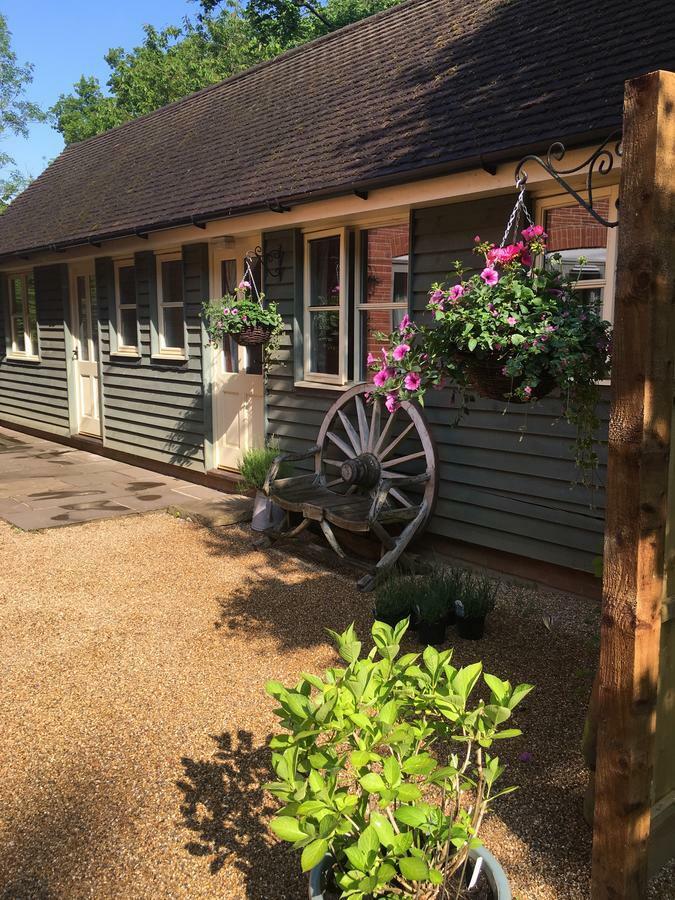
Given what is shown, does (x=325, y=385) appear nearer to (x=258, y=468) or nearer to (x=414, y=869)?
(x=258, y=468)

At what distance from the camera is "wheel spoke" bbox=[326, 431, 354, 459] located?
609 centimetres

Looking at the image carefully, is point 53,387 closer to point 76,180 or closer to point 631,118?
point 76,180

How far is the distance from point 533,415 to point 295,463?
255cm

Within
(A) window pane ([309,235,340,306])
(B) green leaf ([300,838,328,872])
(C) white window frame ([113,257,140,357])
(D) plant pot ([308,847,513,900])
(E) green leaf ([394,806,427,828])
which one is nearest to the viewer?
(B) green leaf ([300,838,328,872])

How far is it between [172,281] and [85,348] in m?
2.98

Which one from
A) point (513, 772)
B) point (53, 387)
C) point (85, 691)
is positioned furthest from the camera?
point (53, 387)

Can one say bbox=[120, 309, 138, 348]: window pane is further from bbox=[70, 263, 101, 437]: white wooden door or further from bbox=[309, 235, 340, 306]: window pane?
bbox=[309, 235, 340, 306]: window pane

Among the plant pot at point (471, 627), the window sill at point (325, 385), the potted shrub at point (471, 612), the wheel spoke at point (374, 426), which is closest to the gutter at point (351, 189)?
the window sill at point (325, 385)

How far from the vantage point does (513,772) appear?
2932 millimetres

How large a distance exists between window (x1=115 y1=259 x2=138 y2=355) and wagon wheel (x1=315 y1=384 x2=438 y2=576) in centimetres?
425

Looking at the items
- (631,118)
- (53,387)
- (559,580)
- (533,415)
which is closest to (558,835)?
(631,118)

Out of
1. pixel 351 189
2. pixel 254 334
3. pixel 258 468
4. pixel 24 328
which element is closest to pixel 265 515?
pixel 258 468

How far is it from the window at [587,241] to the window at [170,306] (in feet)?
15.8

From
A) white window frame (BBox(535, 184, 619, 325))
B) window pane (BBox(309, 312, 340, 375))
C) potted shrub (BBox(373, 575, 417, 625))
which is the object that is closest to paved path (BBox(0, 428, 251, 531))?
window pane (BBox(309, 312, 340, 375))
